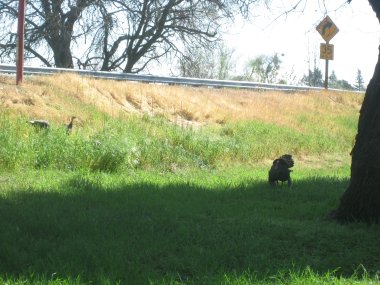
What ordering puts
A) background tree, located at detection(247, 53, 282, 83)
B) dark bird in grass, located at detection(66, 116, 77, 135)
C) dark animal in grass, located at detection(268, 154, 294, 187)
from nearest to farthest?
dark animal in grass, located at detection(268, 154, 294, 187) → dark bird in grass, located at detection(66, 116, 77, 135) → background tree, located at detection(247, 53, 282, 83)

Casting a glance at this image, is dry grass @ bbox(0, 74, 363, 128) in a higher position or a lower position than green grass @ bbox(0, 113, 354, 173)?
higher

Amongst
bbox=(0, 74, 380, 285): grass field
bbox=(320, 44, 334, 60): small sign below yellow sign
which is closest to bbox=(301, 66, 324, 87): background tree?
bbox=(320, 44, 334, 60): small sign below yellow sign

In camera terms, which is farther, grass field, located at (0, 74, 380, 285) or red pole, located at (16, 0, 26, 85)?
red pole, located at (16, 0, 26, 85)

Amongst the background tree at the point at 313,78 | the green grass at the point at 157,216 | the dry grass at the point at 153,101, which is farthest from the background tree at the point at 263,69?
the green grass at the point at 157,216

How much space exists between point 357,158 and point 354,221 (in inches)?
30.0

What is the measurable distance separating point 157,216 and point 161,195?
5.17 ft

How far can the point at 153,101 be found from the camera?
59.7 ft

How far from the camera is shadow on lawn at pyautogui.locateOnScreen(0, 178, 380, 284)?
544 centimetres

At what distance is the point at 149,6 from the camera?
97.7ft

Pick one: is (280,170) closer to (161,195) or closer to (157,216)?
(161,195)

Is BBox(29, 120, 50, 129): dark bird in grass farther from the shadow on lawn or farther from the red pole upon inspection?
the shadow on lawn

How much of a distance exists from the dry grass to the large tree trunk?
8.06 m

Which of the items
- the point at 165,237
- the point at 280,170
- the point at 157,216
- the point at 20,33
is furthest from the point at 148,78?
the point at 165,237

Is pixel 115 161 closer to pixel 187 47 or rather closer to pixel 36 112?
pixel 36 112
